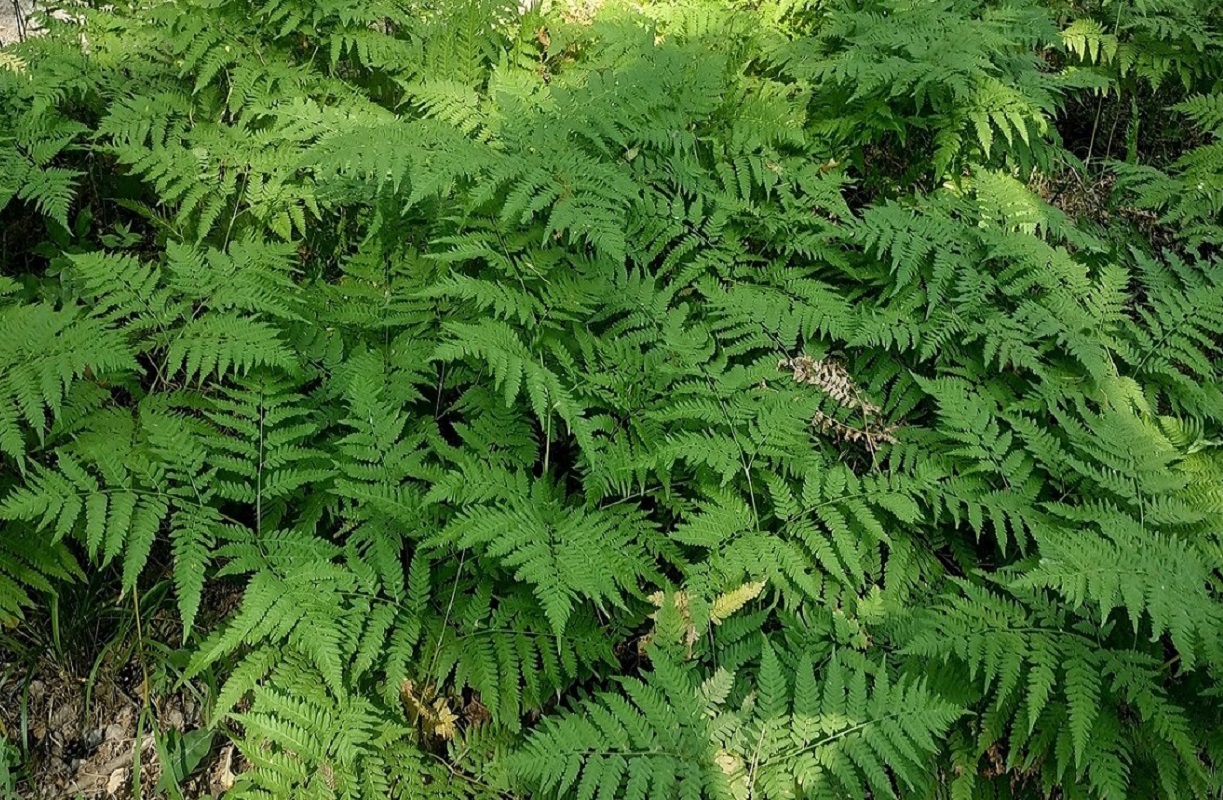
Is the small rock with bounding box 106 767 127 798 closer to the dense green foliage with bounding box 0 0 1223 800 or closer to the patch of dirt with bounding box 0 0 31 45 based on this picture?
the dense green foliage with bounding box 0 0 1223 800

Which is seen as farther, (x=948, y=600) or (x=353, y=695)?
(x=948, y=600)

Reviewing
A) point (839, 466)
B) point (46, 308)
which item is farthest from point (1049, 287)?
point (46, 308)

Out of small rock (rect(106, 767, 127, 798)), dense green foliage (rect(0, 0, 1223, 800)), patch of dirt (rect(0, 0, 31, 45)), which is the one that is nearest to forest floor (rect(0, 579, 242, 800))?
small rock (rect(106, 767, 127, 798))

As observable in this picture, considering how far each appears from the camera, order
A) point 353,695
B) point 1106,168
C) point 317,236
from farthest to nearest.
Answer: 1. point 1106,168
2. point 317,236
3. point 353,695

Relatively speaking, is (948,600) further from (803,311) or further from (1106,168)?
(1106,168)

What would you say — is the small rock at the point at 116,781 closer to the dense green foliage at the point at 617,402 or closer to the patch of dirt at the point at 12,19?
the dense green foliage at the point at 617,402

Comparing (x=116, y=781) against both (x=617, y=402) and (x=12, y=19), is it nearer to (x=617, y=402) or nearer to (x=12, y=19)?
(x=617, y=402)

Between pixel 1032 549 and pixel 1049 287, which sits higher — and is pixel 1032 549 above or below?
below

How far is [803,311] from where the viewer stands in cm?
361

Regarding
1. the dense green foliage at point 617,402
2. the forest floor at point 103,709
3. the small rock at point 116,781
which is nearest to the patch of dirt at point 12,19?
the dense green foliage at point 617,402

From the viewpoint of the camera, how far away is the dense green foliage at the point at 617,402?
9.23ft

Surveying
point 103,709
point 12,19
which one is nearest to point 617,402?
point 103,709

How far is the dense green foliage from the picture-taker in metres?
2.81

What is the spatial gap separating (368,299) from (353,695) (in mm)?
1507
